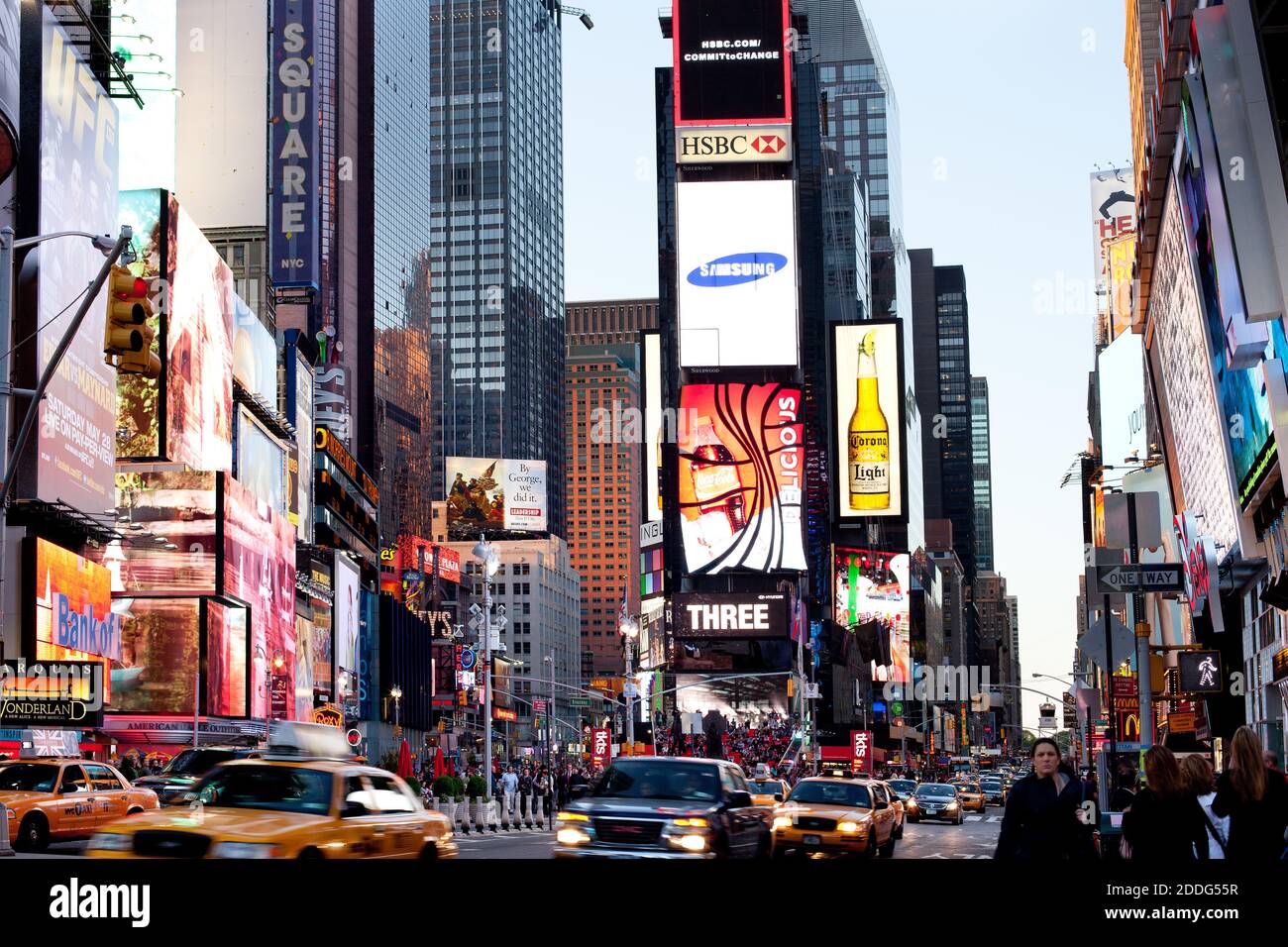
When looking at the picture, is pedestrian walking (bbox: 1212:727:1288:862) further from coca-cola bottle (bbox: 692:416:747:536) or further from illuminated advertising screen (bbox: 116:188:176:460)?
coca-cola bottle (bbox: 692:416:747:536)

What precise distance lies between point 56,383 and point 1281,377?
39.0 metres

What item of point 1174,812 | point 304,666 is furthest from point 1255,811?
point 304,666

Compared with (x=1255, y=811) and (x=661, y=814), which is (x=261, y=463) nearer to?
(x=661, y=814)

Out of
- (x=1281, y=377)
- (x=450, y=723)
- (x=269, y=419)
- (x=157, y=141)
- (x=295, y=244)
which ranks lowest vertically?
(x=450, y=723)

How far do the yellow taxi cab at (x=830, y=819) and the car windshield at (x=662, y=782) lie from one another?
19.9 feet

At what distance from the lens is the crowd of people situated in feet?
35.8

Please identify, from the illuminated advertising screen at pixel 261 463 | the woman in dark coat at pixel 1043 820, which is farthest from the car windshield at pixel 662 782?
the illuminated advertising screen at pixel 261 463

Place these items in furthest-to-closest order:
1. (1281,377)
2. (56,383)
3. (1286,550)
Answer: (56,383), (1286,550), (1281,377)

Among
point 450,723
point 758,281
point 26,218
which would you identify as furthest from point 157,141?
point 450,723

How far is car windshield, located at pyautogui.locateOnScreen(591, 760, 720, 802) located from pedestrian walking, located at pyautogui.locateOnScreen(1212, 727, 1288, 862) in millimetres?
9718

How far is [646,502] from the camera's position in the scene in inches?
6284
